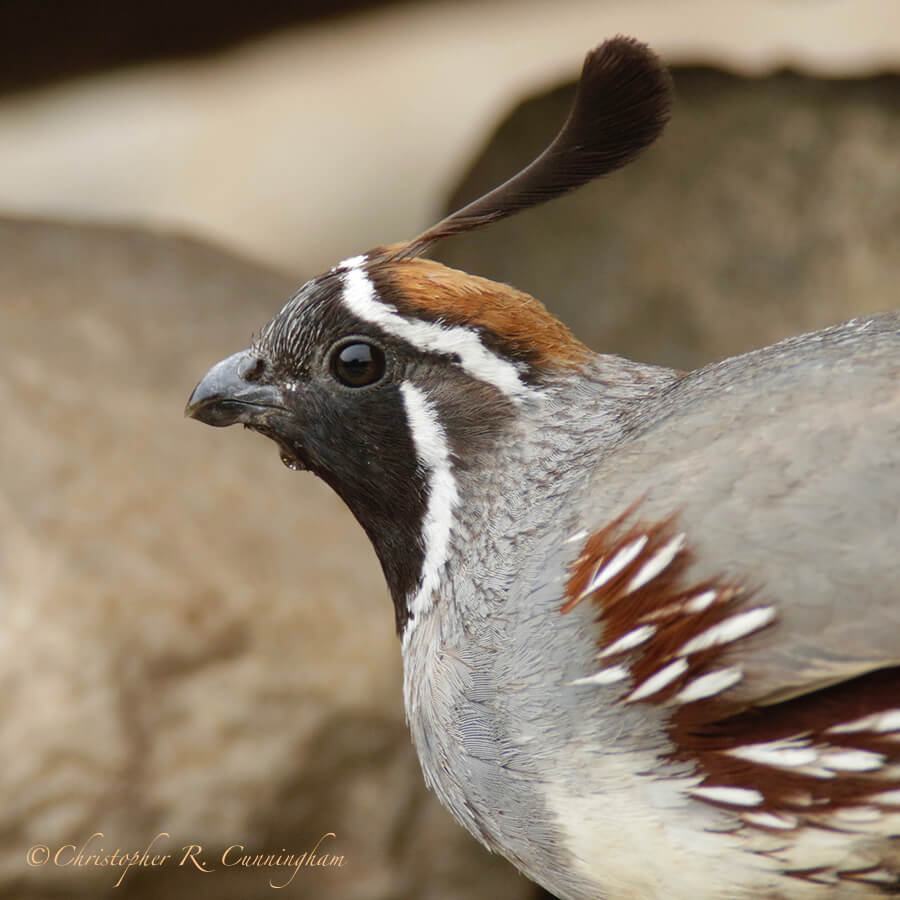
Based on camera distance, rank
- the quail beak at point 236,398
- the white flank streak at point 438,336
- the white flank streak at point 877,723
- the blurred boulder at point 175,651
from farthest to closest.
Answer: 1. the blurred boulder at point 175,651
2. the quail beak at point 236,398
3. the white flank streak at point 438,336
4. the white flank streak at point 877,723

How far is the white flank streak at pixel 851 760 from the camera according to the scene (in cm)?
157

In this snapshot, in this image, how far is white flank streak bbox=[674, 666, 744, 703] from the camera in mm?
1607

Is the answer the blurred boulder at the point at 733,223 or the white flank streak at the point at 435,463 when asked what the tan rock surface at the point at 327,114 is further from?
the white flank streak at the point at 435,463

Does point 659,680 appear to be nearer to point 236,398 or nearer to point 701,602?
point 701,602

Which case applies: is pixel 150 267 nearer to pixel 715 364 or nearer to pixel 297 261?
pixel 297 261

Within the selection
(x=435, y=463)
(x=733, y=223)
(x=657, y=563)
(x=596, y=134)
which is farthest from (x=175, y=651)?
(x=733, y=223)

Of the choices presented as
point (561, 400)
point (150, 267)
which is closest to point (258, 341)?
point (561, 400)

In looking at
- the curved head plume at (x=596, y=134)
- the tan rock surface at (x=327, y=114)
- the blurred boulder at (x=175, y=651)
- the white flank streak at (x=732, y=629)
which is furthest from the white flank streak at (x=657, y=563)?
the tan rock surface at (x=327, y=114)

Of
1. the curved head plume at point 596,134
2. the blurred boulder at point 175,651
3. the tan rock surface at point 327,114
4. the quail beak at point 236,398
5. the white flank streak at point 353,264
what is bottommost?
the blurred boulder at point 175,651

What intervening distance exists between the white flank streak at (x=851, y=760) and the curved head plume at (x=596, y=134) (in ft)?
3.34

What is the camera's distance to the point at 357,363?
6.51 ft

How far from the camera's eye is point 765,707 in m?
1.63

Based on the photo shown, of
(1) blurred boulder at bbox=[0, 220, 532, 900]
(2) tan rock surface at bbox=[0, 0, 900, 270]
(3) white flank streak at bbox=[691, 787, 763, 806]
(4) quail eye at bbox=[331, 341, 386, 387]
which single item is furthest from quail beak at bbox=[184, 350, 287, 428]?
(2) tan rock surface at bbox=[0, 0, 900, 270]

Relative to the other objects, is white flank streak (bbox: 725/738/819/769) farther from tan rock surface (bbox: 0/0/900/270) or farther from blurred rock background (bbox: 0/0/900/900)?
tan rock surface (bbox: 0/0/900/270)
